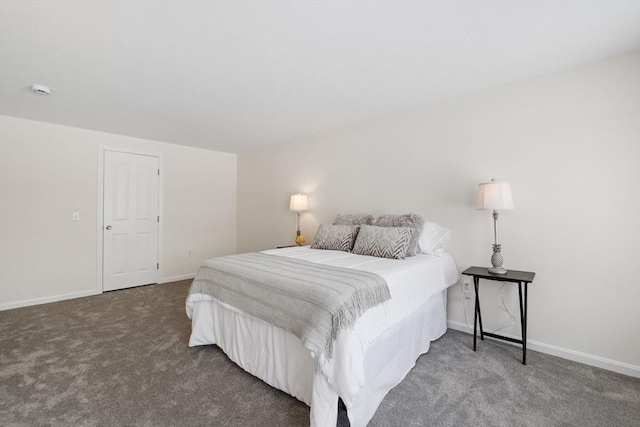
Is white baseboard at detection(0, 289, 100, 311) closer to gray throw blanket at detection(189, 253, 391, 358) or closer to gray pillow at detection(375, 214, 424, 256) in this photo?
gray throw blanket at detection(189, 253, 391, 358)

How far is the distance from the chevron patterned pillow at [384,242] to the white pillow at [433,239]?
26 cm

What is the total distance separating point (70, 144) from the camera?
371cm

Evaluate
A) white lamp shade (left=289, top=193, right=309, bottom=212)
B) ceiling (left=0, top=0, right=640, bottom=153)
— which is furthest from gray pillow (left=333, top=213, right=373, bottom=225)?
ceiling (left=0, top=0, right=640, bottom=153)

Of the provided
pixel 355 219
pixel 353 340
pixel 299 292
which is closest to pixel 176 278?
pixel 355 219

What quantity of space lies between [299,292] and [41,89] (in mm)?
2991

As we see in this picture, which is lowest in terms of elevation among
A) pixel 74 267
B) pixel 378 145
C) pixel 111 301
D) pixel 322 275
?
pixel 111 301

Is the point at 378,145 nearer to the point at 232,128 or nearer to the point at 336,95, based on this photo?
the point at 336,95

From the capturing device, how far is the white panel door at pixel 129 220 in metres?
4.02

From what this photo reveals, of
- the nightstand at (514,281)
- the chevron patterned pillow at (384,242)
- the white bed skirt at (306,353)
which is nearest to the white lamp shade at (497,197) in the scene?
the nightstand at (514,281)

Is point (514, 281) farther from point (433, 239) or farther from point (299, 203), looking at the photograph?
point (299, 203)

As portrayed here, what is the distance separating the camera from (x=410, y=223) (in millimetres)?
2729

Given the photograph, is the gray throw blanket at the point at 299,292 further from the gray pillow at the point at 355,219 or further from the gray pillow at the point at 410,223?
the gray pillow at the point at 355,219

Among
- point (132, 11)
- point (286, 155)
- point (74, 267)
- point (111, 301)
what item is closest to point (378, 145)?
point (286, 155)

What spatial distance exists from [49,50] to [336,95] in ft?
7.17
